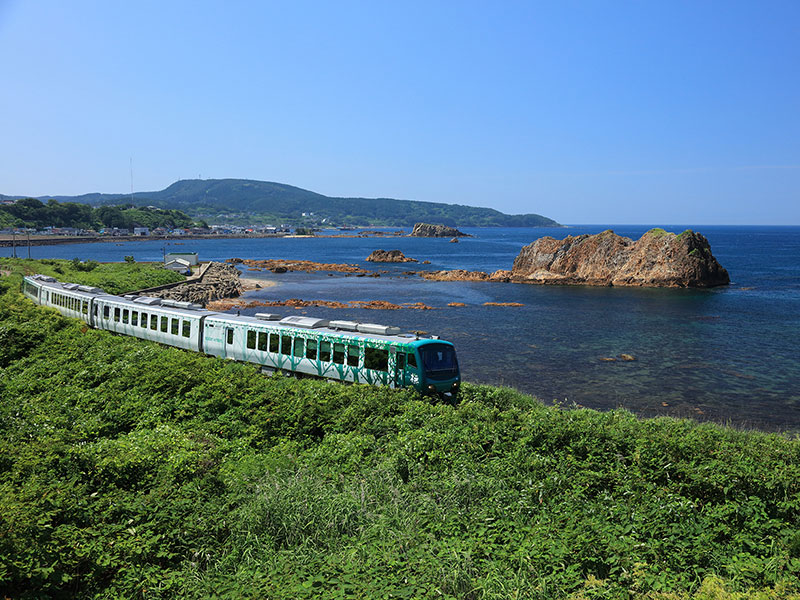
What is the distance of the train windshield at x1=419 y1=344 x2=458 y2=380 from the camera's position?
792 inches

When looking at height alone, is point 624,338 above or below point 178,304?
below

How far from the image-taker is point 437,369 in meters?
20.3

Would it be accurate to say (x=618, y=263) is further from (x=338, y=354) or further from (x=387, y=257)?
(x=338, y=354)

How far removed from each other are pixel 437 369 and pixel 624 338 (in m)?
29.0

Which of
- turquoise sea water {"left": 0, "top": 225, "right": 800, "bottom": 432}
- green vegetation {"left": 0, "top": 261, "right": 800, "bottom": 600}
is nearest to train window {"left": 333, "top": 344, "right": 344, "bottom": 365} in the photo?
green vegetation {"left": 0, "top": 261, "right": 800, "bottom": 600}

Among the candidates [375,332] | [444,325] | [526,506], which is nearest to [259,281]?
[444,325]

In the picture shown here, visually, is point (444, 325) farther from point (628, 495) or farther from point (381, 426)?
point (628, 495)

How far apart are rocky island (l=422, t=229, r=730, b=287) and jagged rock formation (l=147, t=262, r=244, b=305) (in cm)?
3338

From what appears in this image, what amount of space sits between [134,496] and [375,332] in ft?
40.9

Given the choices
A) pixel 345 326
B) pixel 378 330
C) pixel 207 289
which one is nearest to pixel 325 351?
pixel 345 326

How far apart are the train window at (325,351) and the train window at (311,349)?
28 cm

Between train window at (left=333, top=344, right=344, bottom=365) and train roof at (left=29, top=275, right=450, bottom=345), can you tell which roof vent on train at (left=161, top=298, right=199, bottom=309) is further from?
train window at (left=333, top=344, right=344, bottom=365)

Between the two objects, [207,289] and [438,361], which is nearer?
[438,361]

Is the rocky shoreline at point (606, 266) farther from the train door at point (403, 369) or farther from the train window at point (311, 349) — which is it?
the train door at point (403, 369)
